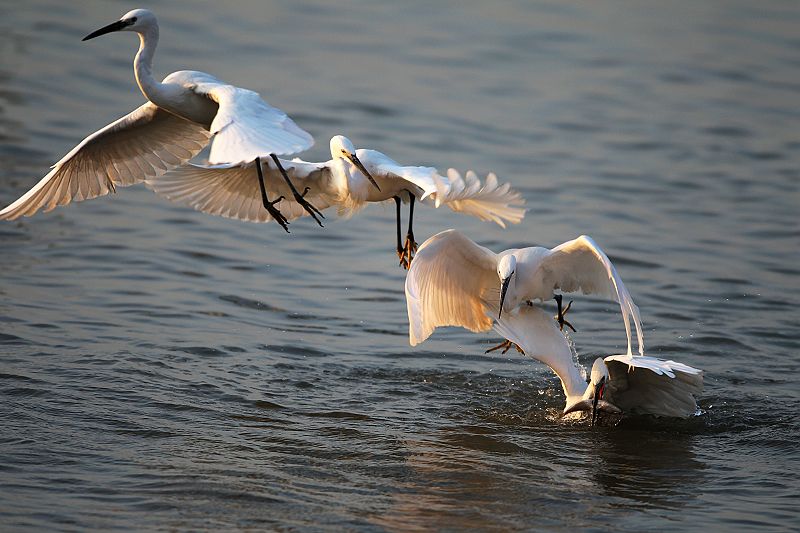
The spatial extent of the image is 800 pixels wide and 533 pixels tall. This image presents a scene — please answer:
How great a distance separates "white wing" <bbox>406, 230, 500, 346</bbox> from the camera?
8250mm

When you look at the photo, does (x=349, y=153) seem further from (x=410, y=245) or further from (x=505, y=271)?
(x=505, y=271)

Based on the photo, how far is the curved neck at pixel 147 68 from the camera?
28.3ft

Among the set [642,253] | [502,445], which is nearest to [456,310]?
[502,445]

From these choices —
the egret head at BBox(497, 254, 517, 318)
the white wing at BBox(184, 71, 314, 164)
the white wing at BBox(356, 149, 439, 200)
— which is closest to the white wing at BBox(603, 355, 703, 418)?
the egret head at BBox(497, 254, 517, 318)

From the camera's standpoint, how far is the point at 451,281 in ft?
28.7

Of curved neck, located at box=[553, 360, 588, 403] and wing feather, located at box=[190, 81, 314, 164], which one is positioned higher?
wing feather, located at box=[190, 81, 314, 164]

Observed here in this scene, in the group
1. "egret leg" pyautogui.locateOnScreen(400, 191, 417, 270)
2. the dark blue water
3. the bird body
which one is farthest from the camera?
"egret leg" pyautogui.locateOnScreen(400, 191, 417, 270)

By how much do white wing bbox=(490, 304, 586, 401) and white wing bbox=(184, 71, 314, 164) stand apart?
7.40 feet

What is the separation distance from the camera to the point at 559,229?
13.0m

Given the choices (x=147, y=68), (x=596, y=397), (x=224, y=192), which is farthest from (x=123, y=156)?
(x=596, y=397)

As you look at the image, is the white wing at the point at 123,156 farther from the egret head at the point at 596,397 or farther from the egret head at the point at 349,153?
the egret head at the point at 596,397

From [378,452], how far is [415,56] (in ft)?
40.0

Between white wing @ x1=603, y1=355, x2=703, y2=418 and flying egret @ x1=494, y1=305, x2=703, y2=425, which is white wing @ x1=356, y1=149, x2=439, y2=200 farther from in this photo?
white wing @ x1=603, y1=355, x2=703, y2=418

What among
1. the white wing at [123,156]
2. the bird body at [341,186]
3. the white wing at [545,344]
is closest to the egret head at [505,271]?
the bird body at [341,186]
